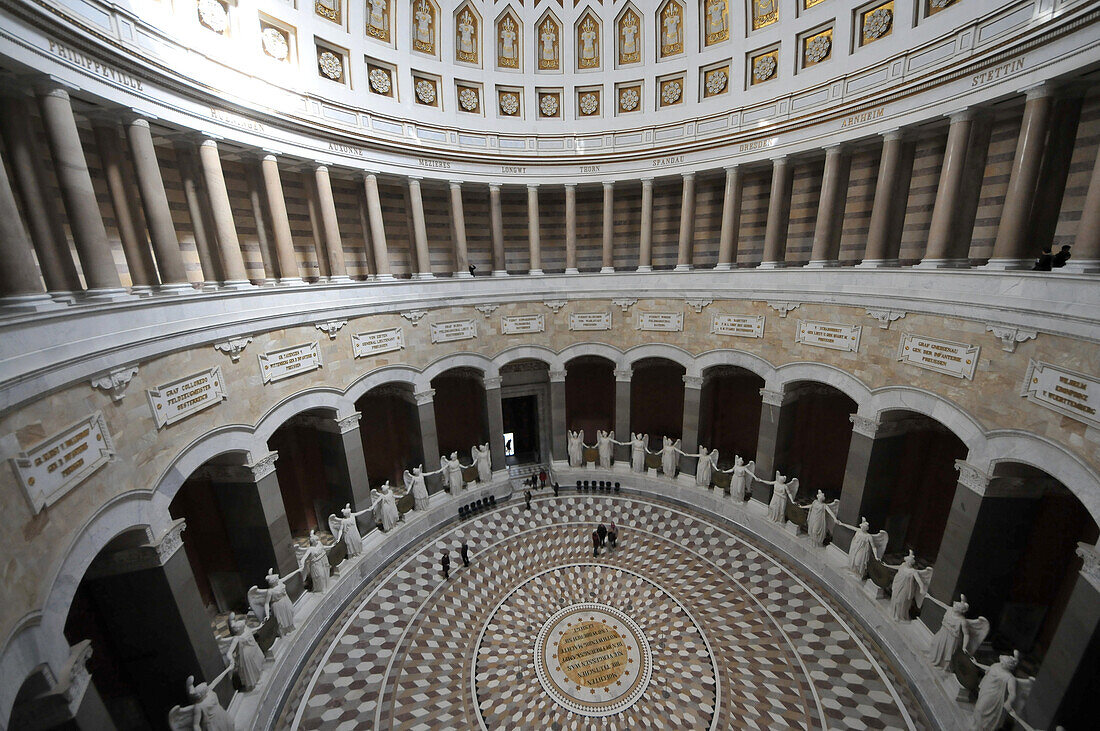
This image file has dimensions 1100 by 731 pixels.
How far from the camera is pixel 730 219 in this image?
12914 millimetres

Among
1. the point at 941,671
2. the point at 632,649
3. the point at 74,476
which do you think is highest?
the point at 74,476

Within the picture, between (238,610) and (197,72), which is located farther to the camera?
(238,610)

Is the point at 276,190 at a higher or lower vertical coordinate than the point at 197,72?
lower

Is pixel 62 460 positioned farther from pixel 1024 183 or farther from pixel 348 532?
pixel 1024 183

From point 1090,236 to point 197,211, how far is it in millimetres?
15908

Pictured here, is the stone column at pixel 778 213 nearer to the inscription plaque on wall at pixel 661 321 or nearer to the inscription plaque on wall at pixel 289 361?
the inscription plaque on wall at pixel 661 321

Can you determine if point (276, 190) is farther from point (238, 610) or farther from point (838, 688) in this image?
point (838, 688)

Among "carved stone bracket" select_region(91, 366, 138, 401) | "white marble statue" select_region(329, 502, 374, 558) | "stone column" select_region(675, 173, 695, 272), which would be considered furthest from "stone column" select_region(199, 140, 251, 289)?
"stone column" select_region(675, 173, 695, 272)

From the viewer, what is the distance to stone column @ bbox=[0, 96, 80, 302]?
6.13 meters

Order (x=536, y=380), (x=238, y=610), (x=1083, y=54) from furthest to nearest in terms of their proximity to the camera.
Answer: (x=536, y=380) → (x=238, y=610) → (x=1083, y=54)

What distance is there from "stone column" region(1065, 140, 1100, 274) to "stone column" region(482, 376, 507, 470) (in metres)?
12.7

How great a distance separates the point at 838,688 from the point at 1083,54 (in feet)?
35.7

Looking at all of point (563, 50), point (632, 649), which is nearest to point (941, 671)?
point (632, 649)

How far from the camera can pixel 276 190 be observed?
10.1 meters
